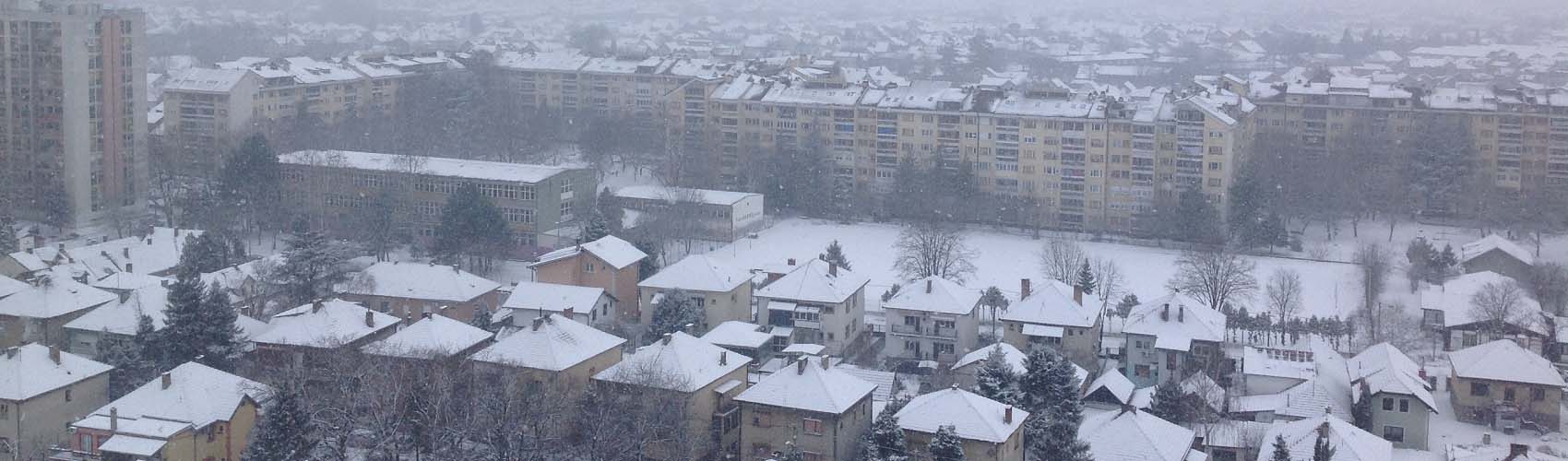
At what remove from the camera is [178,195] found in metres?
29.8

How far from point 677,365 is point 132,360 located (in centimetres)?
634

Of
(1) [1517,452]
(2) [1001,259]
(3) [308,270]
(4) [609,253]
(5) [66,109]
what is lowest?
(1) [1517,452]

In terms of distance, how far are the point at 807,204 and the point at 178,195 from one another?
11.5 meters

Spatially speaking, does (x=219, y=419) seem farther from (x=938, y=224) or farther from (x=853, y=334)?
(x=938, y=224)

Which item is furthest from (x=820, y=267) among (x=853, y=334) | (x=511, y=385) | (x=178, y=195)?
(x=178, y=195)

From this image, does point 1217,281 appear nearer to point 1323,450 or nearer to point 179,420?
point 1323,450

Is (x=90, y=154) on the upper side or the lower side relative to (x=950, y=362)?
upper

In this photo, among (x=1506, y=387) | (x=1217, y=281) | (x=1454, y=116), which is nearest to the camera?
(x=1506, y=387)

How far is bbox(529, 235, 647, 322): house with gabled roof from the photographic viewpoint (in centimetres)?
2322

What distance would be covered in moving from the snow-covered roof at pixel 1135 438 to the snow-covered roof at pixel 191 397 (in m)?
8.22

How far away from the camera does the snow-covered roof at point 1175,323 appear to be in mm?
20562

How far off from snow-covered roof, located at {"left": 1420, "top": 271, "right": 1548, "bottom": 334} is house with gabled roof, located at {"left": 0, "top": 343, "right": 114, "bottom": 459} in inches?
652

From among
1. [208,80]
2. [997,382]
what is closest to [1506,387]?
[997,382]

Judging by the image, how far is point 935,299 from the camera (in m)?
21.6
